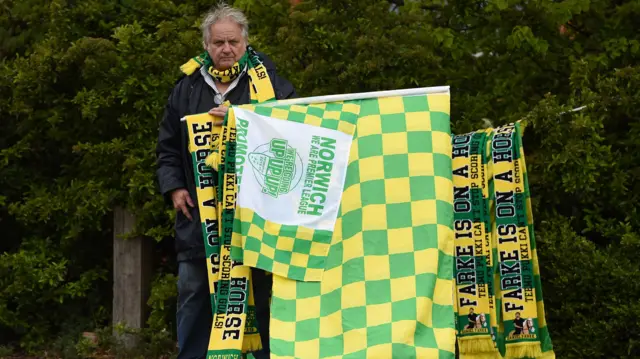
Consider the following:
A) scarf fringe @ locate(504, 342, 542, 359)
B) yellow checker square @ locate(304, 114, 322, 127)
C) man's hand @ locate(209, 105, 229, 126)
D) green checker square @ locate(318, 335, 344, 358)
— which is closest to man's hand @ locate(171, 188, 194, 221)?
man's hand @ locate(209, 105, 229, 126)

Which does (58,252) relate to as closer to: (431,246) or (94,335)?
(94,335)

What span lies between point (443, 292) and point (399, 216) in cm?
39

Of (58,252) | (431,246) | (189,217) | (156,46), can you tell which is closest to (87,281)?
(58,252)

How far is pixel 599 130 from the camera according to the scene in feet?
19.9

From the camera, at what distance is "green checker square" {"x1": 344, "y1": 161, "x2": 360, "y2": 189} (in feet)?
16.3

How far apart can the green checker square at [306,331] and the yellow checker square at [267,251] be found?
334 mm

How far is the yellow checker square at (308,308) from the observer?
4.88m

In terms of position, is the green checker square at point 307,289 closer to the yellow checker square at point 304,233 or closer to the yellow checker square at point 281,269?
the yellow checker square at point 281,269

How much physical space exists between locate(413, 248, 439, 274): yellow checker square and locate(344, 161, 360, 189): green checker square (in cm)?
44

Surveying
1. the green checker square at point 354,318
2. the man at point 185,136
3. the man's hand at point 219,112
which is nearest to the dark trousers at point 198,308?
the man at point 185,136

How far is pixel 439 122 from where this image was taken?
4941 millimetres

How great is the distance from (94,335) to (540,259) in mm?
3024

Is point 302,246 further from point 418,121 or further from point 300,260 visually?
point 418,121

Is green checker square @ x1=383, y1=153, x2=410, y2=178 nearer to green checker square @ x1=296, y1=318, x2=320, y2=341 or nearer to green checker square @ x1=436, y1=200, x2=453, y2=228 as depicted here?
green checker square @ x1=436, y1=200, x2=453, y2=228
